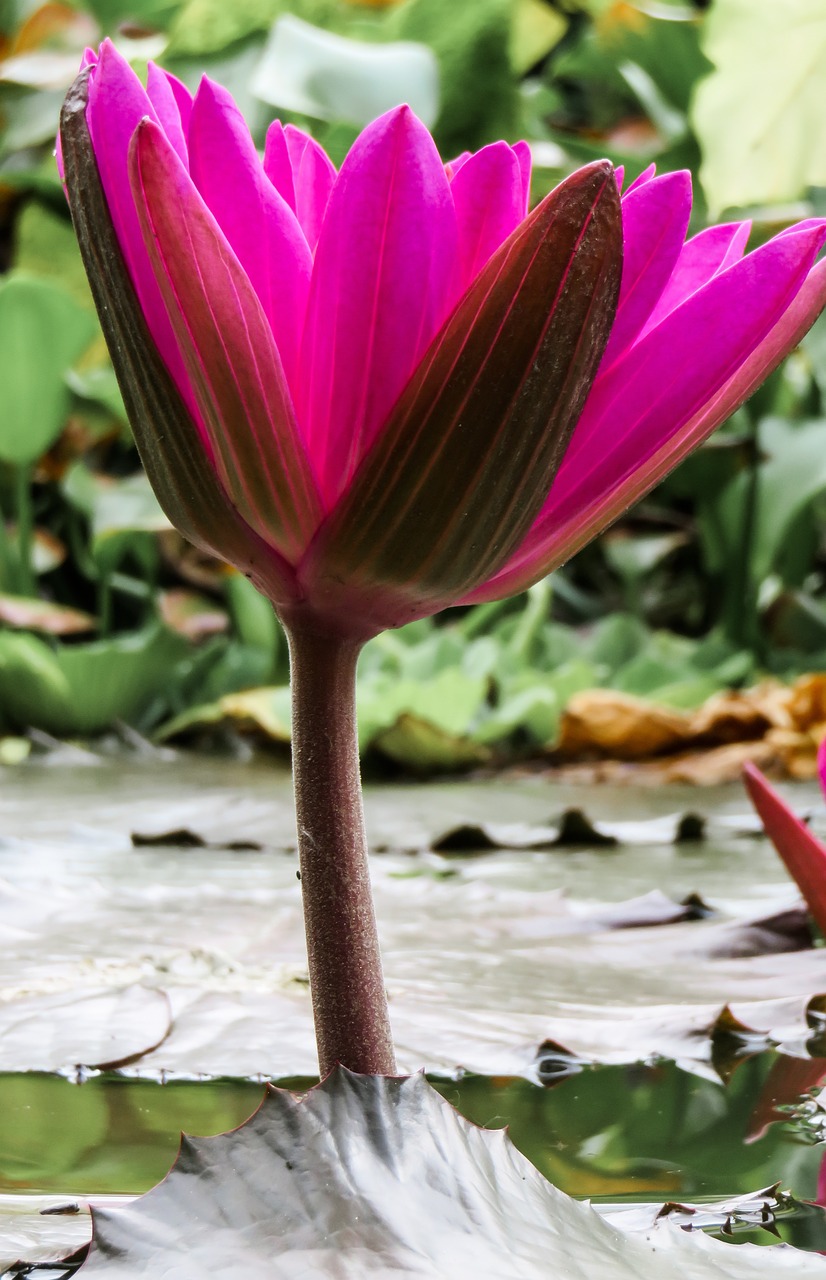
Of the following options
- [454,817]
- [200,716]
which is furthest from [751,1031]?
[200,716]

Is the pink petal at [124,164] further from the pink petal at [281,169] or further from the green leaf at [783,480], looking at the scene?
the green leaf at [783,480]

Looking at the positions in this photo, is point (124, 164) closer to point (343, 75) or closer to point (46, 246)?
point (343, 75)

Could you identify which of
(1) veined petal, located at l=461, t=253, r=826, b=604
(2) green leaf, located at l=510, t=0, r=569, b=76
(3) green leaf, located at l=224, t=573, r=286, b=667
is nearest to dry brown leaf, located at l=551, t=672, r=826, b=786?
(3) green leaf, located at l=224, t=573, r=286, b=667

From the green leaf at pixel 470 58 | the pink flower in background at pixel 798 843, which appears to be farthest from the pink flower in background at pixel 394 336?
the green leaf at pixel 470 58

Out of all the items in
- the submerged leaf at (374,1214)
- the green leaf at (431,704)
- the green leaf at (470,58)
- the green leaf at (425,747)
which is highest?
the green leaf at (470,58)

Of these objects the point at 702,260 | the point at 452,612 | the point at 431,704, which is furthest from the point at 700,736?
the point at 702,260

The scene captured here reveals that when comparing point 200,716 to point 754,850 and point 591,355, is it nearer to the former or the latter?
point 754,850
